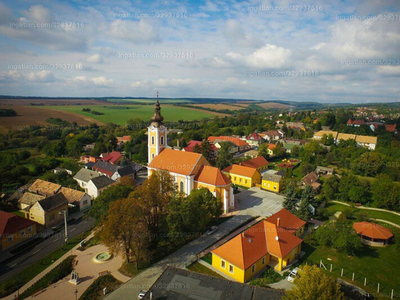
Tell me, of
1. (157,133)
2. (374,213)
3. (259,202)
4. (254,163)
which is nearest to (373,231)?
(374,213)

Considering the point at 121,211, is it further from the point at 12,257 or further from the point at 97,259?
the point at 12,257

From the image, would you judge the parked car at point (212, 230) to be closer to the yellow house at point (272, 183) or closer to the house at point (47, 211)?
the yellow house at point (272, 183)

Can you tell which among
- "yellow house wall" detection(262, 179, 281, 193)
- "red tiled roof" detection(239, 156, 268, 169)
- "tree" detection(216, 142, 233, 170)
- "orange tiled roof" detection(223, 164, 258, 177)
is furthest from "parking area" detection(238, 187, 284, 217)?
"tree" detection(216, 142, 233, 170)

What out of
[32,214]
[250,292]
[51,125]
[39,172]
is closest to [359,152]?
[250,292]

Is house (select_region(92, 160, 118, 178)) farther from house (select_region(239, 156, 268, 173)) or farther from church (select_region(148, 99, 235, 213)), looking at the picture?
house (select_region(239, 156, 268, 173))

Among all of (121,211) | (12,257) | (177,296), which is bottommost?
(12,257)

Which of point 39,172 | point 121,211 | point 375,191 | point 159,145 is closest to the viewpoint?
point 121,211

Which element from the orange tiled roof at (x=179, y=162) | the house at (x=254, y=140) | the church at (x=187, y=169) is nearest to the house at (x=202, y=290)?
the church at (x=187, y=169)

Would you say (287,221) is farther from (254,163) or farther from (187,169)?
(254,163)
